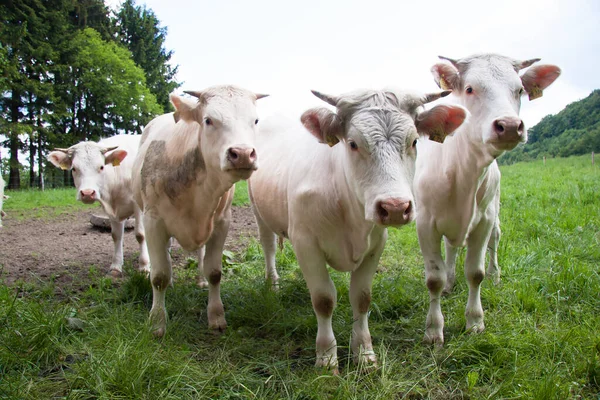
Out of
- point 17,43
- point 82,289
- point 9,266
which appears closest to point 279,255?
point 82,289

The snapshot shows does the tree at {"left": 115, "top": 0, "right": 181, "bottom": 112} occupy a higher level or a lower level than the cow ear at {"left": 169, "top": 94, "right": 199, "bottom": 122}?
higher

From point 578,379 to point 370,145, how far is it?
1901mm

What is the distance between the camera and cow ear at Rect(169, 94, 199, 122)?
3295 millimetres

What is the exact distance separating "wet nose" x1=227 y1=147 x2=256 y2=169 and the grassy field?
4.32ft

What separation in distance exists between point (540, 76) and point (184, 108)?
2.90 meters

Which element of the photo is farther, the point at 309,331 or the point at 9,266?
the point at 9,266

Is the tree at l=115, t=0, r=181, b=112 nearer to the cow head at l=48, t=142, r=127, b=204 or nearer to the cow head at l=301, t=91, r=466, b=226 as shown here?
the cow head at l=48, t=142, r=127, b=204

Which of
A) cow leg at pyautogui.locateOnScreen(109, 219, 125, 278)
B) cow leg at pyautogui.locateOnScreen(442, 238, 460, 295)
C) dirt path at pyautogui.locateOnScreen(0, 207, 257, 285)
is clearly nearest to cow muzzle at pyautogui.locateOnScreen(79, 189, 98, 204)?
cow leg at pyautogui.locateOnScreen(109, 219, 125, 278)

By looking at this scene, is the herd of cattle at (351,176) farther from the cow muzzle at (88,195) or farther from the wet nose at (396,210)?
the cow muzzle at (88,195)

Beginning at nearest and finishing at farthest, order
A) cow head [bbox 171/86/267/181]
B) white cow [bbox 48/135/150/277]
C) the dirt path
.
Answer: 1. cow head [bbox 171/86/267/181]
2. the dirt path
3. white cow [bbox 48/135/150/277]

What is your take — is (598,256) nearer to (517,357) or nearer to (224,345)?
(517,357)

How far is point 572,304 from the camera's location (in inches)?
142

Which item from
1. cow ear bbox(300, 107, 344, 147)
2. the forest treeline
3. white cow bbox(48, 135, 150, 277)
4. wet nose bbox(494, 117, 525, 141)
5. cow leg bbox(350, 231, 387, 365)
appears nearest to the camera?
cow ear bbox(300, 107, 344, 147)

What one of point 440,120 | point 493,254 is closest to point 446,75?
point 440,120
